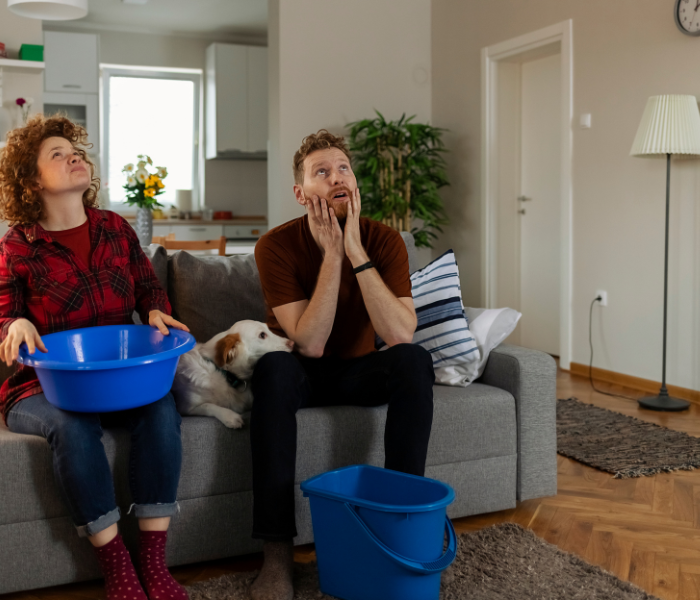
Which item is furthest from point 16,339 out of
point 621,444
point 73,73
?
point 73,73

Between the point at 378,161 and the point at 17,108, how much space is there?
246cm

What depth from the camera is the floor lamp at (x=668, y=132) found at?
3645mm

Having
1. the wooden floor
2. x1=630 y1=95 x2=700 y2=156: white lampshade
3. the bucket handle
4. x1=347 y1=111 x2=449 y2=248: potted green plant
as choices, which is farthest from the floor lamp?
the bucket handle

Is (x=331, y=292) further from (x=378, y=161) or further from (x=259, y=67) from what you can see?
(x=259, y=67)

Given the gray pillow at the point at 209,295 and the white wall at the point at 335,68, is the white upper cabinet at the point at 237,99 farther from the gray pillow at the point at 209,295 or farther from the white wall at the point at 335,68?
the gray pillow at the point at 209,295

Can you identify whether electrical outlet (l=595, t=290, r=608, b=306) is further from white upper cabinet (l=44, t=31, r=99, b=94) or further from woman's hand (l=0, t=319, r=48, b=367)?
white upper cabinet (l=44, t=31, r=99, b=94)

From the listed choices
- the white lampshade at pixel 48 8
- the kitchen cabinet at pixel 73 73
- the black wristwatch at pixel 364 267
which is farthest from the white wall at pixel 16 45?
the black wristwatch at pixel 364 267

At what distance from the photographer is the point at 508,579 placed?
1.80m

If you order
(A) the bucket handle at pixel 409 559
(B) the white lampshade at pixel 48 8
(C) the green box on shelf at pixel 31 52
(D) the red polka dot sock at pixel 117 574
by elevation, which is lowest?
(D) the red polka dot sock at pixel 117 574

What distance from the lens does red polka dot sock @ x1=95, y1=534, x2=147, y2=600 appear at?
163 centimetres

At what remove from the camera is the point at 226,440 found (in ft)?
6.25

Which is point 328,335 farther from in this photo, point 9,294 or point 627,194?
point 627,194

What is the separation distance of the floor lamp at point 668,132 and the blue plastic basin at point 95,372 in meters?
2.78

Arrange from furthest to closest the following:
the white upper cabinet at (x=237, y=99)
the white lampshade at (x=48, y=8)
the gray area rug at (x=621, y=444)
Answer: the white upper cabinet at (x=237, y=99), the white lampshade at (x=48, y=8), the gray area rug at (x=621, y=444)
